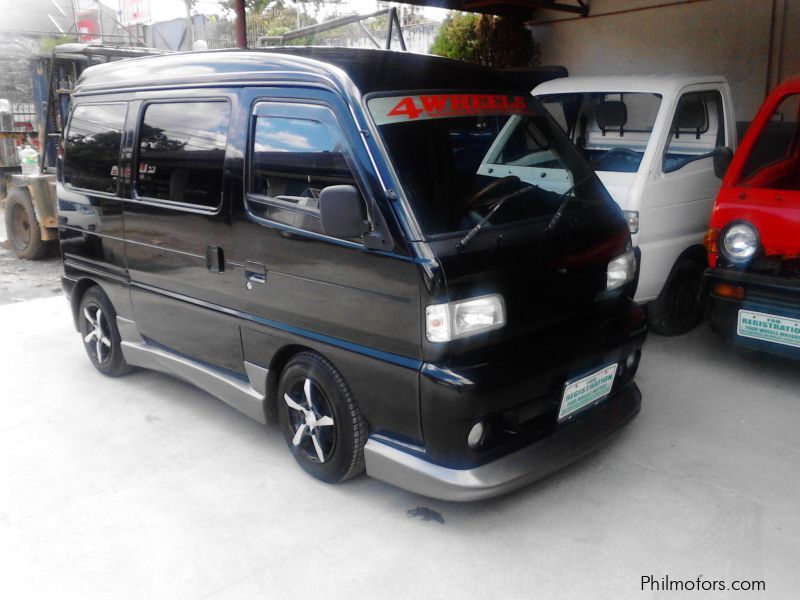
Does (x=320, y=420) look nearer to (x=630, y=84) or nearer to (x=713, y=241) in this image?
(x=713, y=241)

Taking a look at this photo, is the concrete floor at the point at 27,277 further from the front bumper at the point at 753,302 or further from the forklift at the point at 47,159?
the front bumper at the point at 753,302

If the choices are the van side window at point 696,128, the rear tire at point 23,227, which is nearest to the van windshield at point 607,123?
the van side window at point 696,128

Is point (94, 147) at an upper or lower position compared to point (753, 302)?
upper

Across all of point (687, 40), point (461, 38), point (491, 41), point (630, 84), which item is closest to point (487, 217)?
point (630, 84)

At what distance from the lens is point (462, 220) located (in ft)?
10.9

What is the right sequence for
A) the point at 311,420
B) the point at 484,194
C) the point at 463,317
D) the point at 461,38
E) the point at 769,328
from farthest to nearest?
the point at 461,38 < the point at 769,328 < the point at 311,420 < the point at 484,194 < the point at 463,317

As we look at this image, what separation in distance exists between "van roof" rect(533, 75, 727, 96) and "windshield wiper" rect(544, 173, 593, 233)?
2099 millimetres

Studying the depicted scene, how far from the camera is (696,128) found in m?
6.01

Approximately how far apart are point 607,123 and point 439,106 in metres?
2.98

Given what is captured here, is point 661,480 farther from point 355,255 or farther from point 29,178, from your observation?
point 29,178

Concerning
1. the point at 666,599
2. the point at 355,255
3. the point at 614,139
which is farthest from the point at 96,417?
the point at 614,139

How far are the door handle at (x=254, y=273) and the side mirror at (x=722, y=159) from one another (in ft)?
10.7

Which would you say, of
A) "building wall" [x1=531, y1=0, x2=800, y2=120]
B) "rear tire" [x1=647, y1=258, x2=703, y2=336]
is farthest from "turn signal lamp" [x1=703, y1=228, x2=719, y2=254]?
"building wall" [x1=531, y1=0, x2=800, y2=120]

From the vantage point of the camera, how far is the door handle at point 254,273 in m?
3.77
